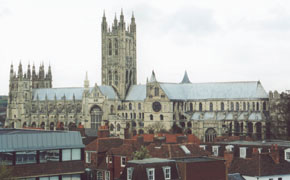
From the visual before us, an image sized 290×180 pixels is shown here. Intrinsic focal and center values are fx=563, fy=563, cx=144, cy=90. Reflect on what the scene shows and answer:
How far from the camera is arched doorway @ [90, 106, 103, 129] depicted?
13362cm

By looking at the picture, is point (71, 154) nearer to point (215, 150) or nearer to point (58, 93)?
point (215, 150)

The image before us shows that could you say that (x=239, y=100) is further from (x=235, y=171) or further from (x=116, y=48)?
(x=235, y=171)

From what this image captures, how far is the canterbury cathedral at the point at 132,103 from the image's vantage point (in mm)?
120062

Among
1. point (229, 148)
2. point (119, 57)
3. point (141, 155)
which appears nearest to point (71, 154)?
point (141, 155)

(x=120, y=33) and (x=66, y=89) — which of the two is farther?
(x=66, y=89)

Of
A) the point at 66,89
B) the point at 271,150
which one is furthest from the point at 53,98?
the point at 271,150

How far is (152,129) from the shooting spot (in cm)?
12631

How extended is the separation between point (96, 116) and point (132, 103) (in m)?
9.29

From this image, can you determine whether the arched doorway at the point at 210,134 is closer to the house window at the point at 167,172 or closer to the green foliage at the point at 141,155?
the green foliage at the point at 141,155

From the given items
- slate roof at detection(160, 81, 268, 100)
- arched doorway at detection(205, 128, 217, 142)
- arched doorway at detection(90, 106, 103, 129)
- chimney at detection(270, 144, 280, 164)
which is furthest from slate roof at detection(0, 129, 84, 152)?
arched doorway at detection(90, 106, 103, 129)

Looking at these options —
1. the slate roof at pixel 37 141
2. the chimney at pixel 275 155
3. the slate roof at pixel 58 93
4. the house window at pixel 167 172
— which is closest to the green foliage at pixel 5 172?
the slate roof at pixel 37 141

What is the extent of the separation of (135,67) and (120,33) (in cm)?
1065

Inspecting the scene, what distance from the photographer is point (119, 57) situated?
465ft

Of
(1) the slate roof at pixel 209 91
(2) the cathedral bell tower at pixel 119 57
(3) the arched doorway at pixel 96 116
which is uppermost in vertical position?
(2) the cathedral bell tower at pixel 119 57
